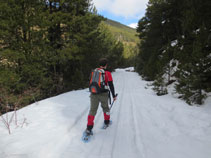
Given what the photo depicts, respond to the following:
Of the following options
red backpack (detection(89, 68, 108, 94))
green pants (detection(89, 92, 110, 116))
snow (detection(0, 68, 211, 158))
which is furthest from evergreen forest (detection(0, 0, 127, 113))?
red backpack (detection(89, 68, 108, 94))

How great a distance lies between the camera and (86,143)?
3.57 metres

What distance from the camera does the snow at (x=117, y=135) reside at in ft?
10.4

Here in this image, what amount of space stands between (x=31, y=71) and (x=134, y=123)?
8.07 m

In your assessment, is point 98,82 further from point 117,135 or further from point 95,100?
point 117,135

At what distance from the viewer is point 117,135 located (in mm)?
4004

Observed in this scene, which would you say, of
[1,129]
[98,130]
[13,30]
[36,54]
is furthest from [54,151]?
[13,30]

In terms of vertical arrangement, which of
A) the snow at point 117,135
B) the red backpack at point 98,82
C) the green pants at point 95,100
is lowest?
the snow at point 117,135

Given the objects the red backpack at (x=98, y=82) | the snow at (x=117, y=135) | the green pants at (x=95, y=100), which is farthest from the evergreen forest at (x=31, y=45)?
the red backpack at (x=98, y=82)

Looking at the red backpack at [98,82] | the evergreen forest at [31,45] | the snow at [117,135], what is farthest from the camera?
the evergreen forest at [31,45]

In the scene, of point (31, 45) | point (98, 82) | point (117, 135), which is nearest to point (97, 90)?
point (98, 82)

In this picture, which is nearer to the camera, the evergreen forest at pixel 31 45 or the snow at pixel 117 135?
the snow at pixel 117 135

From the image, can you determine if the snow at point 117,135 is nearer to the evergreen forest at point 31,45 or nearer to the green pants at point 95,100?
the green pants at point 95,100

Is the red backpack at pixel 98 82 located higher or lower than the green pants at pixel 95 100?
higher

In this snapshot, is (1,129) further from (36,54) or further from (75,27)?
(75,27)
